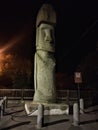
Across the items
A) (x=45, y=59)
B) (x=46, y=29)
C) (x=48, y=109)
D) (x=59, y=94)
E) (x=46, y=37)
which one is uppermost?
(x=46, y=29)

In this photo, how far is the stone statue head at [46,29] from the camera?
12736 millimetres

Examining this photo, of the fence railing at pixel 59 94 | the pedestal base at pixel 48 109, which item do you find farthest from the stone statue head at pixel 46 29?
the fence railing at pixel 59 94

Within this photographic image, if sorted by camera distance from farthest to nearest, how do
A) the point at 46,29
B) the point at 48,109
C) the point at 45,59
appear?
the point at 46,29
the point at 45,59
the point at 48,109

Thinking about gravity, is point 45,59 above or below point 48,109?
above

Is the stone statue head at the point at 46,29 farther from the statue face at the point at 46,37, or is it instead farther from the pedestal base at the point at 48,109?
the pedestal base at the point at 48,109

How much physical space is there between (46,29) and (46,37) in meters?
0.58

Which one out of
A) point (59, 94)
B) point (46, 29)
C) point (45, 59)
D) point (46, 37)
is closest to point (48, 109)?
point (45, 59)

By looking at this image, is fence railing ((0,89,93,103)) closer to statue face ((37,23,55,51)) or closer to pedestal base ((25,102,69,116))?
pedestal base ((25,102,69,116))

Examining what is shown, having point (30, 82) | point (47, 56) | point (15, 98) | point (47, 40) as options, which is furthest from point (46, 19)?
point (30, 82)

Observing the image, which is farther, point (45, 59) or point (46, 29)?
point (46, 29)

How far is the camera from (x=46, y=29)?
42.6ft

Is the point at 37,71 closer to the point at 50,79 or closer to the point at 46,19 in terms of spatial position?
the point at 50,79

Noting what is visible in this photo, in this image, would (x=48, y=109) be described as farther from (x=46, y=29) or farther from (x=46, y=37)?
(x=46, y=29)

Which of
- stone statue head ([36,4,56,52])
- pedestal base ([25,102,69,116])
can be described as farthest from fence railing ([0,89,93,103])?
stone statue head ([36,4,56,52])
